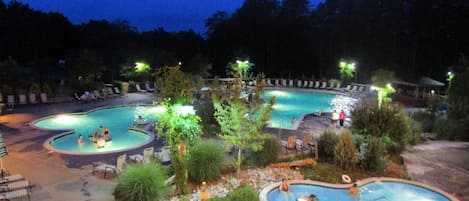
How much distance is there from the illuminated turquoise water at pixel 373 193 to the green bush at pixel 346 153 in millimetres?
1057

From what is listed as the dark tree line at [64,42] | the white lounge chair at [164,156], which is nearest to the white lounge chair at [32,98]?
the dark tree line at [64,42]

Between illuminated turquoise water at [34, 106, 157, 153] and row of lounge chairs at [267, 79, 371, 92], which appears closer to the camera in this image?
illuminated turquoise water at [34, 106, 157, 153]

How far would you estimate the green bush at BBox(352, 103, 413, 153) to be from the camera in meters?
12.8

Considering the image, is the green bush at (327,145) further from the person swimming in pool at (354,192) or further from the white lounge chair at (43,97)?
the white lounge chair at (43,97)

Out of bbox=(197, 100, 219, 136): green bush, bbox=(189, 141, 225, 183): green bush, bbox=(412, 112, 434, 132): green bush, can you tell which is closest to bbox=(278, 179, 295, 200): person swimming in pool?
bbox=(189, 141, 225, 183): green bush

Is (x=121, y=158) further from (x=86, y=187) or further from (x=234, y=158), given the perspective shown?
(x=234, y=158)

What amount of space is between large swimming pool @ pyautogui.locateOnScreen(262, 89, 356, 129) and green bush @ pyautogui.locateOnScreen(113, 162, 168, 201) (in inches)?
423

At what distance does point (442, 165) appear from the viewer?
1252 centimetres

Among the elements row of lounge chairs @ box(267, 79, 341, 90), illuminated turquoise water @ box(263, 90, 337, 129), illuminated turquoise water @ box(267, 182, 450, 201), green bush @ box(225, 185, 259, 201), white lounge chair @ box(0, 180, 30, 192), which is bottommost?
illuminated turquoise water @ box(267, 182, 450, 201)

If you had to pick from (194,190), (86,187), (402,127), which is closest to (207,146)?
(194,190)

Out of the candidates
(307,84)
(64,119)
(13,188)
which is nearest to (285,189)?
(13,188)

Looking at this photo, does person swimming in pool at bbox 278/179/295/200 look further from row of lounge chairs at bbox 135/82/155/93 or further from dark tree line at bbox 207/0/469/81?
dark tree line at bbox 207/0/469/81

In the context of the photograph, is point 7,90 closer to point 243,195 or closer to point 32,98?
point 32,98

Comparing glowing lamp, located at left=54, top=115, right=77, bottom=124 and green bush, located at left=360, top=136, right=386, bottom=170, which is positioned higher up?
glowing lamp, located at left=54, top=115, right=77, bottom=124
